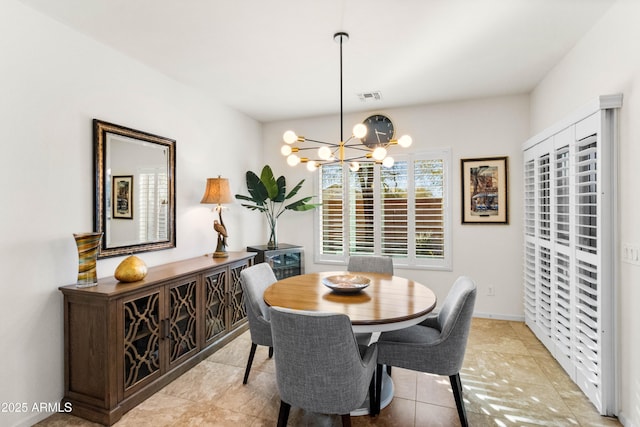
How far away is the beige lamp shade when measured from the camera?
348 centimetres

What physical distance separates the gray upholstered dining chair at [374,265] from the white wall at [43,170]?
7.24ft

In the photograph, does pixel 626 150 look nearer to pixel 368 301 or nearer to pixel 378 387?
pixel 368 301

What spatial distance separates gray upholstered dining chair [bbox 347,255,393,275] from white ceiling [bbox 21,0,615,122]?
188cm

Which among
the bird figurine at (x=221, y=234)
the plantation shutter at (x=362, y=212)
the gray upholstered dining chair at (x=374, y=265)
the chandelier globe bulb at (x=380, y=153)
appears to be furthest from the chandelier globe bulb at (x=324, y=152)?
the plantation shutter at (x=362, y=212)

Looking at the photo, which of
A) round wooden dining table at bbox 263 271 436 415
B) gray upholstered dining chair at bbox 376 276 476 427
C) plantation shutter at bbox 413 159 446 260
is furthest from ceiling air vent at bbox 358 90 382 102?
gray upholstered dining chair at bbox 376 276 476 427

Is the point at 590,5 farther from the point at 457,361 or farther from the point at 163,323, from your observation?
the point at 163,323

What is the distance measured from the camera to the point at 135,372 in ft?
7.62

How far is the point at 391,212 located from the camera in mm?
4324

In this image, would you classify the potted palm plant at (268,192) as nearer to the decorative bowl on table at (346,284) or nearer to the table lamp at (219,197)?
A: the table lamp at (219,197)

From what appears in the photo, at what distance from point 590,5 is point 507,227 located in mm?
2374

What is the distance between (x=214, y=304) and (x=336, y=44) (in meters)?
2.62

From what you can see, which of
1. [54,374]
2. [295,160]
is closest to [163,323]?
[54,374]

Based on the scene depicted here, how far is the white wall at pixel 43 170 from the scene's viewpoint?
201 cm

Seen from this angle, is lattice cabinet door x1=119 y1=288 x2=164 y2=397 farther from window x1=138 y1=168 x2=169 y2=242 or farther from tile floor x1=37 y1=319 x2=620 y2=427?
window x1=138 y1=168 x2=169 y2=242
